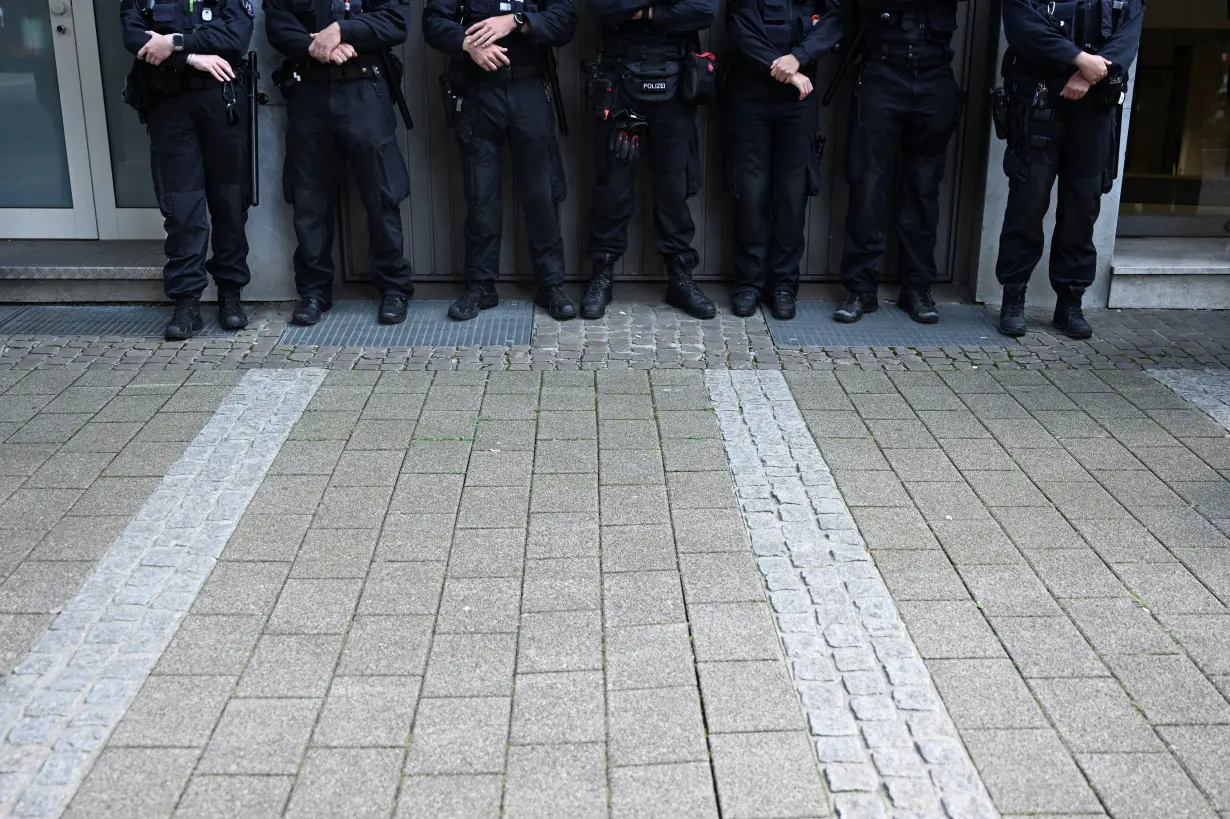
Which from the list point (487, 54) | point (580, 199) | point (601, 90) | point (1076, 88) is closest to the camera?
point (1076, 88)

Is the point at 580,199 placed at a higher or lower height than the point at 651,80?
lower

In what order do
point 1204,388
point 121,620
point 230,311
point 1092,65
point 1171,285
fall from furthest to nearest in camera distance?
1. point 1171,285
2. point 230,311
3. point 1092,65
4. point 1204,388
5. point 121,620

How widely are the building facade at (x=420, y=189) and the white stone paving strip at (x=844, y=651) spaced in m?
2.46

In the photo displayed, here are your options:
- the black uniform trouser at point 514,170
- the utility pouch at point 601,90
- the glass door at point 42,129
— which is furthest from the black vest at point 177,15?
the utility pouch at point 601,90

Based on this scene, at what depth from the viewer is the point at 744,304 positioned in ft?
21.3

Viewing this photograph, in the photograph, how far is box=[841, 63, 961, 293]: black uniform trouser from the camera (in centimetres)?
618

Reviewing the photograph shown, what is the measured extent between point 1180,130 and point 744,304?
3.42 metres

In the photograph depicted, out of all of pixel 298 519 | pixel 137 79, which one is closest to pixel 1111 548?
pixel 298 519

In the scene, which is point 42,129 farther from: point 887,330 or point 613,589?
point 613,589

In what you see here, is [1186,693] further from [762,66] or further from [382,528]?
[762,66]

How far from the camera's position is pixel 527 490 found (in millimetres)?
4273

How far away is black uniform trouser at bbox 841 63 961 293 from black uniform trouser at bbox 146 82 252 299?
10.0 feet

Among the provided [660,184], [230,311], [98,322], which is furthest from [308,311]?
[660,184]

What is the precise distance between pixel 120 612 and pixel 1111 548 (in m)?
2.89
